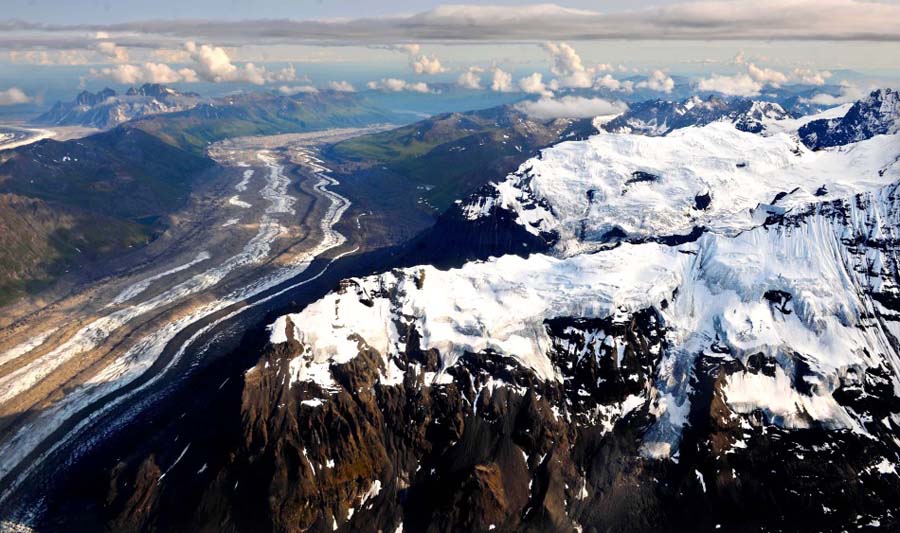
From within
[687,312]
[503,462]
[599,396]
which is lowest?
[503,462]

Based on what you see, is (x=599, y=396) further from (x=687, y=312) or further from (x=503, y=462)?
(x=687, y=312)

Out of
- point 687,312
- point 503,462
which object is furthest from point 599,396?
point 687,312

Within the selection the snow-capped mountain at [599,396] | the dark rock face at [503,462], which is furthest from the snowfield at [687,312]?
the dark rock face at [503,462]

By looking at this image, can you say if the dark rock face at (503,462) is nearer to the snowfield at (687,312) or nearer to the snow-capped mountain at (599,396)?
the snow-capped mountain at (599,396)

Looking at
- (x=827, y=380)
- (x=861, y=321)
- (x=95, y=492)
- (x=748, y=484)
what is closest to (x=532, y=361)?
(x=748, y=484)

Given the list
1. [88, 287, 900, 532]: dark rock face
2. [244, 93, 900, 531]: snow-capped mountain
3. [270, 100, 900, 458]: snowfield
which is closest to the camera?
[88, 287, 900, 532]: dark rock face

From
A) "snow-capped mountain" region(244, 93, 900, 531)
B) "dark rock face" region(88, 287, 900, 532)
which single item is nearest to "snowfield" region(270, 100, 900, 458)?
"snow-capped mountain" region(244, 93, 900, 531)

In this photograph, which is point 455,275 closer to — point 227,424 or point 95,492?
point 227,424

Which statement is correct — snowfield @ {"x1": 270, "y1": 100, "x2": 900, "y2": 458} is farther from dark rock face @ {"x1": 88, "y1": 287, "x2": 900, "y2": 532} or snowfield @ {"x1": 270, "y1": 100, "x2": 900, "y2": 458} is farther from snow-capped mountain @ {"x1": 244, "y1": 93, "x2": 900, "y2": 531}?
dark rock face @ {"x1": 88, "y1": 287, "x2": 900, "y2": 532}
